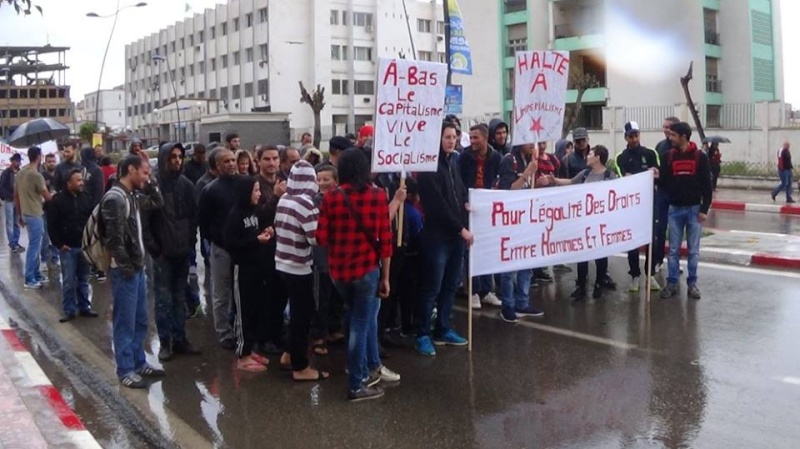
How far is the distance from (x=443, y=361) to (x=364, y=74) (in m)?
71.4

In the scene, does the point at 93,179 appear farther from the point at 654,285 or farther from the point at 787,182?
the point at 787,182

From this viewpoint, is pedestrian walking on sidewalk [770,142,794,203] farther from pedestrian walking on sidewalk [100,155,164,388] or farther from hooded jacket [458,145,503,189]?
pedestrian walking on sidewalk [100,155,164,388]

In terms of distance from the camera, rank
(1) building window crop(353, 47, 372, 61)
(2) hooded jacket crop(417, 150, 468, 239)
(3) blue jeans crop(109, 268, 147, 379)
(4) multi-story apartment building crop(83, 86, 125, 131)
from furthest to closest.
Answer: (4) multi-story apartment building crop(83, 86, 125, 131) < (1) building window crop(353, 47, 372, 61) < (2) hooded jacket crop(417, 150, 468, 239) < (3) blue jeans crop(109, 268, 147, 379)

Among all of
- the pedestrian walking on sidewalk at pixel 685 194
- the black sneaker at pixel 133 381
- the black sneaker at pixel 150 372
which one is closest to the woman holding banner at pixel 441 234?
the black sneaker at pixel 150 372

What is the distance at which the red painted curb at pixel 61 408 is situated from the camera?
6219 millimetres

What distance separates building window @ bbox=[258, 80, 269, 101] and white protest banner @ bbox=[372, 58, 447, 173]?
67.8 m

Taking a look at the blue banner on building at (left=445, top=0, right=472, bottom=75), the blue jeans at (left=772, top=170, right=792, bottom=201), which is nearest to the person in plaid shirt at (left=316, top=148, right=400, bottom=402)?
the blue banner on building at (left=445, top=0, right=472, bottom=75)

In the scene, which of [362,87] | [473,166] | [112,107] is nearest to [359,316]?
[473,166]

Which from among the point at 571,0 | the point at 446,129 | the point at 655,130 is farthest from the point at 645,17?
the point at 446,129

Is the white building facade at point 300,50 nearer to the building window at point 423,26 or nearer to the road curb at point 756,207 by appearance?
the building window at point 423,26

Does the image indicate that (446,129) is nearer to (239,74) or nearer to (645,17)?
(645,17)

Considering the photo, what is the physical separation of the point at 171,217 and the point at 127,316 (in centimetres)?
107

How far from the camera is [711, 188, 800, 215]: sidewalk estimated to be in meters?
20.0

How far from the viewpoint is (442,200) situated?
24.4 ft
